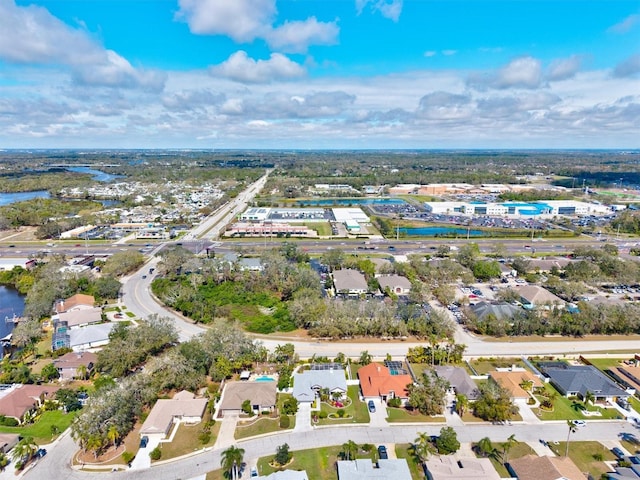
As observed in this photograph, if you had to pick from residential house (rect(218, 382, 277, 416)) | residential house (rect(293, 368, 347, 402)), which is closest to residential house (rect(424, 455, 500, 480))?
residential house (rect(293, 368, 347, 402))

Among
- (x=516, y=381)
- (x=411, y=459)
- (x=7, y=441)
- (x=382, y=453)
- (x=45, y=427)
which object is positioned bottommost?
(x=45, y=427)

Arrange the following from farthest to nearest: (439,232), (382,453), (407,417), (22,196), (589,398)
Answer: (22,196), (439,232), (589,398), (407,417), (382,453)

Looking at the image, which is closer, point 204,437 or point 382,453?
point 382,453

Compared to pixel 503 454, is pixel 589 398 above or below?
above

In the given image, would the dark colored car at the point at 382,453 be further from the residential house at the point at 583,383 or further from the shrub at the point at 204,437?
the residential house at the point at 583,383

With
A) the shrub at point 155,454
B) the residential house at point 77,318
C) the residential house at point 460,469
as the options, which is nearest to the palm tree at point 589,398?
the residential house at point 460,469

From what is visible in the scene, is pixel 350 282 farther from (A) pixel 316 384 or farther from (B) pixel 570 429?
(B) pixel 570 429

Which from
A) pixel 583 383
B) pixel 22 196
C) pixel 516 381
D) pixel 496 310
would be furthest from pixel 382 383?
pixel 22 196
